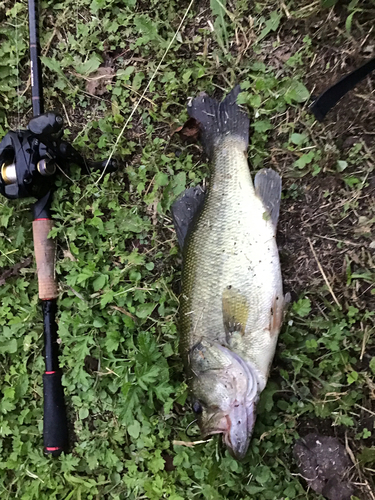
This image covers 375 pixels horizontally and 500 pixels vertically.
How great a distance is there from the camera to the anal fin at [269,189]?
254 centimetres

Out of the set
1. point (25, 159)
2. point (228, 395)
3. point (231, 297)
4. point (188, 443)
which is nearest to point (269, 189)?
point (231, 297)

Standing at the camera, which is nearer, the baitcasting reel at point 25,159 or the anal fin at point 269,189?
the anal fin at point 269,189

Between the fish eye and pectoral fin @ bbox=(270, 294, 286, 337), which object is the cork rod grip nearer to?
the fish eye

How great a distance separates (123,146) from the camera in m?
3.03

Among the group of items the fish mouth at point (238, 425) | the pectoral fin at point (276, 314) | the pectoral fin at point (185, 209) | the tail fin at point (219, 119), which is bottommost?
the fish mouth at point (238, 425)

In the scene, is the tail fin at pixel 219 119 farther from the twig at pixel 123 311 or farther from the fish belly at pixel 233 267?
the twig at pixel 123 311

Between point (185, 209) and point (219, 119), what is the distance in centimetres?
61

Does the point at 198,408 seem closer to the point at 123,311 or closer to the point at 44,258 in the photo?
the point at 123,311

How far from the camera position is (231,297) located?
2412 mm

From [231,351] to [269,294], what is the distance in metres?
0.39

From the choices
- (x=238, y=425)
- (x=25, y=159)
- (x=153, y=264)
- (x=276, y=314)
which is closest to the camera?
(x=238, y=425)

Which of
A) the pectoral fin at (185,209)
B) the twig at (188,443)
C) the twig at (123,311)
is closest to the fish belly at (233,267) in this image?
the pectoral fin at (185,209)

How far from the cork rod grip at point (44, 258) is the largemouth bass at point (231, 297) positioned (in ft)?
3.45

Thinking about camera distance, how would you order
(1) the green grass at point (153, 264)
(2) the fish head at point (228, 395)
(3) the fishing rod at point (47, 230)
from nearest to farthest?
(2) the fish head at point (228, 395)
(1) the green grass at point (153, 264)
(3) the fishing rod at point (47, 230)
